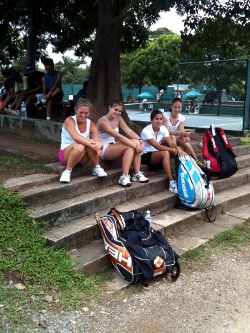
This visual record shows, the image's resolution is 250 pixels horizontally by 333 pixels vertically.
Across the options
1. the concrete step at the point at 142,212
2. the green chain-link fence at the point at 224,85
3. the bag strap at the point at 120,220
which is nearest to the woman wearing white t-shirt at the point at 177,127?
the concrete step at the point at 142,212

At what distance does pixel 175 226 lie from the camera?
14.7 feet

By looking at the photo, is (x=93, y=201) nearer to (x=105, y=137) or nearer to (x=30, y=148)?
(x=105, y=137)

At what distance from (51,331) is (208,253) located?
6.61 feet

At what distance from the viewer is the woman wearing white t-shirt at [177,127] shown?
222 inches

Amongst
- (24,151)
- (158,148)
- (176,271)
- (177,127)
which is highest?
(177,127)

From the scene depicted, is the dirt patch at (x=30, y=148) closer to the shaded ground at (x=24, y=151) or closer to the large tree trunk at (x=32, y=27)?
the shaded ground at (x=24, y=151)

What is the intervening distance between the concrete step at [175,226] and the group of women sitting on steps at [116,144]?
21.2 inches

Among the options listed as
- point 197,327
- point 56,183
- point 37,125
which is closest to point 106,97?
point 37,125

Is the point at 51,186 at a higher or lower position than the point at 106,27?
lower

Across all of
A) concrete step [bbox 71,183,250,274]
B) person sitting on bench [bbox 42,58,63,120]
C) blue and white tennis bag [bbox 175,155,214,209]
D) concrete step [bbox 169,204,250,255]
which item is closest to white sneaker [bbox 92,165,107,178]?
concrete step [bbox 71,183,250,274]

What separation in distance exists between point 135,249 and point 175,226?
119 centimetres

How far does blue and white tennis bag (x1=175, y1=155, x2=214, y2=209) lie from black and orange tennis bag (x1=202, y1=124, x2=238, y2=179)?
0.81m

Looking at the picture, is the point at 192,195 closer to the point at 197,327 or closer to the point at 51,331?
the point at 197,327

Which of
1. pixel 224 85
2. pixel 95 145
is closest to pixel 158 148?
pixel 95 145
